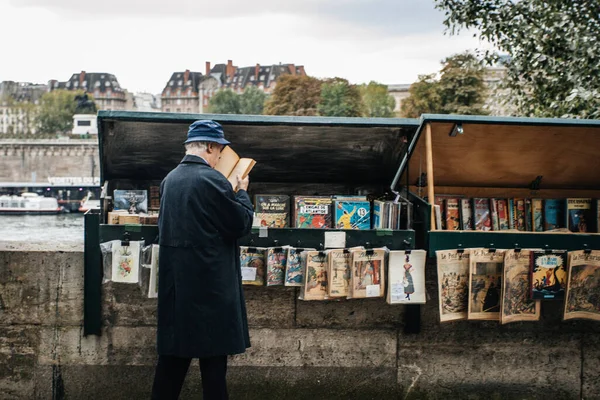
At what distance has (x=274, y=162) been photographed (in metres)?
5.56

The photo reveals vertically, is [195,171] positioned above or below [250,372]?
above

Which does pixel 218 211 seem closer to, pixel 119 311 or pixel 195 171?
pixel 195 171

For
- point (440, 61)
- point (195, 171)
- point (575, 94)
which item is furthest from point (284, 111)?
point (195, 171)

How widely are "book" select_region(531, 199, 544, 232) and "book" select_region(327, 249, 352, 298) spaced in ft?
5.54

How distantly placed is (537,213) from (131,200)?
9.88 ft

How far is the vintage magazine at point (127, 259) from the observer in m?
4.52

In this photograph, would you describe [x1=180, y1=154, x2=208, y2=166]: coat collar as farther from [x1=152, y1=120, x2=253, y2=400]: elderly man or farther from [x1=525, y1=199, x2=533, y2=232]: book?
[x1=525, y1=199, x2=533, y2=232]: book

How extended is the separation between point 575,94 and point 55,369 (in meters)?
6.30

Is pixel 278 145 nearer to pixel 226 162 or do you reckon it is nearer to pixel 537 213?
pixel 226 162

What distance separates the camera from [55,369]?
15.6 feet

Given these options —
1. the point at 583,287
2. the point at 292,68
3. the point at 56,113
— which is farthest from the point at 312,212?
the point at 292,68

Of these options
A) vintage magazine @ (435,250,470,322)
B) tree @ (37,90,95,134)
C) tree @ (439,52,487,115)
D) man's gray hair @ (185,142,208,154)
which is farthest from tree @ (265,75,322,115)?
man's gray hair @ (185,142,208,154)

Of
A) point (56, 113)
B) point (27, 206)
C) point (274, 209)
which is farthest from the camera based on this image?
point (56, 113)

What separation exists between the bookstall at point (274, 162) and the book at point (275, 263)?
0.24ft
